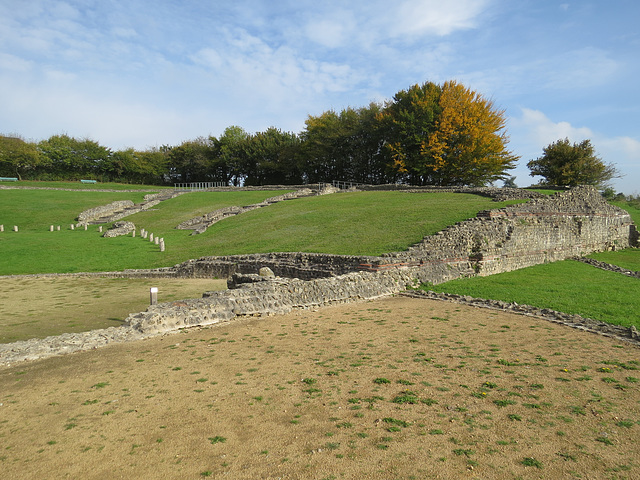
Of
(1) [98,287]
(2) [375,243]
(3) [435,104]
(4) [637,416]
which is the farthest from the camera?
(3) [435,104]

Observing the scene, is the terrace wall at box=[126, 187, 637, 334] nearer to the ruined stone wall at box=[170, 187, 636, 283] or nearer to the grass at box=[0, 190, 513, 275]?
the ruined stone wall at box=[170, 187, 636, 283]

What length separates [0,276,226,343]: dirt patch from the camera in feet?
37.8

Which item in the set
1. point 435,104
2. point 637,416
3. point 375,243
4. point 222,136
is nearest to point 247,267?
point 375,243

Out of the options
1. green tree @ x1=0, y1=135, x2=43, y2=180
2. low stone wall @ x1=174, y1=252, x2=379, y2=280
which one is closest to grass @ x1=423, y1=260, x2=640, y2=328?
low stone wall @ x1=174, y1=252, x2=379, y2=280

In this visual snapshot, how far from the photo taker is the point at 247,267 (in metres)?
20.6

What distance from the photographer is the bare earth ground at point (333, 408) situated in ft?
15.2

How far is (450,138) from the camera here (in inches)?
1773

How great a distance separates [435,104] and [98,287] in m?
39.5

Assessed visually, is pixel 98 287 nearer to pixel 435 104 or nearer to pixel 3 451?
pixel 3 451

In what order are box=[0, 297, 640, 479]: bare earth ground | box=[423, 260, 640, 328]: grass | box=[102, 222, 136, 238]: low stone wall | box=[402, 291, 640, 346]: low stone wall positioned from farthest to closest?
box=[102, 222, 136, 238]: low stone wall → box=[423, 260, 640, 328]: grass → box=[402, 291, 640, 346]: low stone wall → box=[0, 297, 640, 479]: bare earth ground

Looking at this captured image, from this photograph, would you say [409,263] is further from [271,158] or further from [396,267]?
[271,158]

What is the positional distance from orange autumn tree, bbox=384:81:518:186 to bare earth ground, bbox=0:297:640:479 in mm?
38032

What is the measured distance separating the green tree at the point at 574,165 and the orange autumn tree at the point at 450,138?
159 inches

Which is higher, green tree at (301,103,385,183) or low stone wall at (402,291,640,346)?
green tree at (301,103,385,183)
